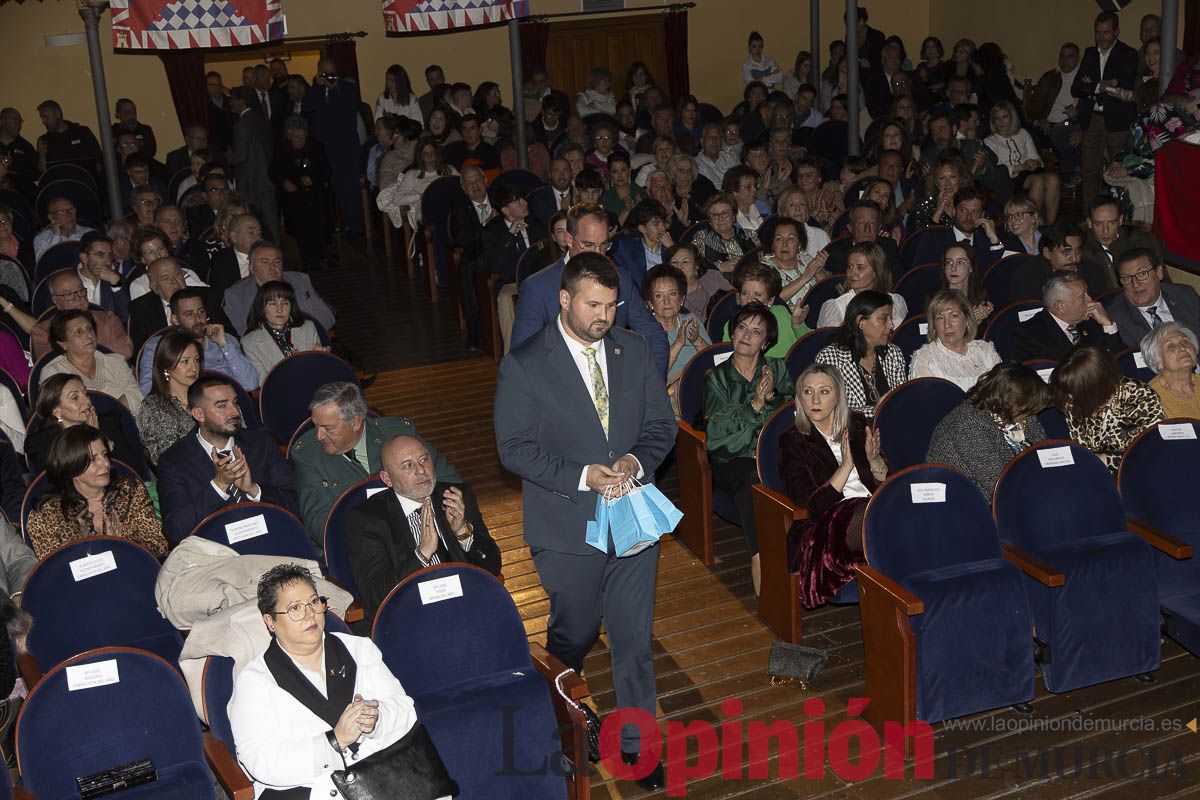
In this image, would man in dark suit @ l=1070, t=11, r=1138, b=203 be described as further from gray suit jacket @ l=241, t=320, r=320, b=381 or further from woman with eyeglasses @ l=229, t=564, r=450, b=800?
woman with eyeglasses @ l=229, t=564, r=450, b=800

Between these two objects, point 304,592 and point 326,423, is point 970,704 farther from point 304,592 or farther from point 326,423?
point 326,423

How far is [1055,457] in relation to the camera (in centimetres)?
445

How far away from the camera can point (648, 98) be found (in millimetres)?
13789

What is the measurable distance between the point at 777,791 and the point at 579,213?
2.23m

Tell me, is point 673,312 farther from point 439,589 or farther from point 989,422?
point 439,589

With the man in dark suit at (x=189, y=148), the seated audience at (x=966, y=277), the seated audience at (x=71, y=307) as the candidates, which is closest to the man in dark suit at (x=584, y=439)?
the seated audience at (x=966, y=277)

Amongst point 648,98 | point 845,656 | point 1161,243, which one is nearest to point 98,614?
point 845,656

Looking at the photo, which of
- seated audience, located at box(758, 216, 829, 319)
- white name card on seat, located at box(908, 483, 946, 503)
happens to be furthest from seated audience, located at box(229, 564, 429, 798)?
seated audience, located at box(758, 216, 829, 319)

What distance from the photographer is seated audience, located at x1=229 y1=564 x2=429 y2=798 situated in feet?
10.7

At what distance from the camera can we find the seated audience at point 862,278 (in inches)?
252

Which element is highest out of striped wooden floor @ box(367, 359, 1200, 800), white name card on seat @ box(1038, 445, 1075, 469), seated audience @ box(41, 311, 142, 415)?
seated audience @ box(41, 311, 142, 415)

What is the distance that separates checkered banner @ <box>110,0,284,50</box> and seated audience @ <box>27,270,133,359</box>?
6.02ft

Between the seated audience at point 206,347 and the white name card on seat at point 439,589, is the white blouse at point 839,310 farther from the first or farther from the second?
the white name card on seat at point 439,589

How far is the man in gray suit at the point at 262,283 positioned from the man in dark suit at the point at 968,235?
385 centimetres
